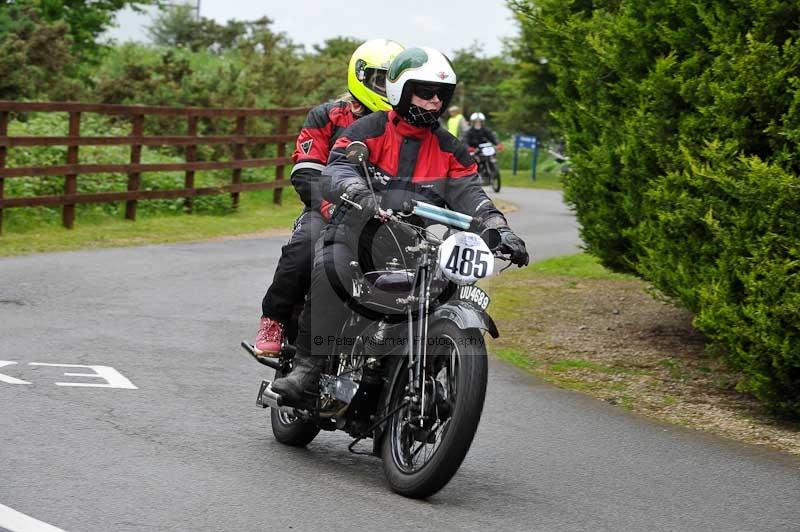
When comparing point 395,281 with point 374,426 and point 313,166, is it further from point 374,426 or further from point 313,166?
point 313,166

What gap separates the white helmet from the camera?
6270mm

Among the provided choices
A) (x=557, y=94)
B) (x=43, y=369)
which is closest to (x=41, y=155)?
(x=557, y=94)

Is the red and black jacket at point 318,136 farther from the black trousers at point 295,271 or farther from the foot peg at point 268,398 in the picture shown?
the foot peg at point 268,398

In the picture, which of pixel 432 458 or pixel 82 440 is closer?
pixel 432 458

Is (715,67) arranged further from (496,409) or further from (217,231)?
(217,231)

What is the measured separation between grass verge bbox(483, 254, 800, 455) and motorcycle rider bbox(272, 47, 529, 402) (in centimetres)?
279

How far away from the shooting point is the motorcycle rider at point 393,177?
6.31m

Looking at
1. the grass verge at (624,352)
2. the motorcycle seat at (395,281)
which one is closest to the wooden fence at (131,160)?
the grass verge at (624,352)

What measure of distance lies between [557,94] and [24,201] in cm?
781

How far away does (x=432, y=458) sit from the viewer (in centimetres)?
578

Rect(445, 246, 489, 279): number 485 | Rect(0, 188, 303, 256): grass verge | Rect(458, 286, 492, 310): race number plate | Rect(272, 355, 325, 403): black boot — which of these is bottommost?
Rect(0, 188, 303, 256): grass verge

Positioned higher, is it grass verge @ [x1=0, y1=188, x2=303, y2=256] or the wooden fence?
the wooden fence

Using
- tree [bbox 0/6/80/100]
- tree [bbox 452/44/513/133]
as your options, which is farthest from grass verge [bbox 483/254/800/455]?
tree [bbox 452/44/513/133]

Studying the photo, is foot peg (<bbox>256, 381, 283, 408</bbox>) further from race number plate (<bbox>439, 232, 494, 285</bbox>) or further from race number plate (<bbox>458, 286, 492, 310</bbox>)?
race number plate (<bbox>439, 232, 494, 285</bbox>)
